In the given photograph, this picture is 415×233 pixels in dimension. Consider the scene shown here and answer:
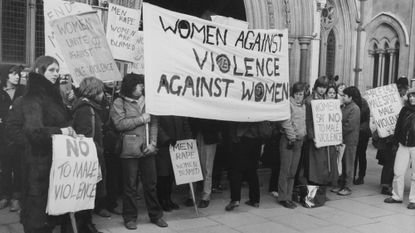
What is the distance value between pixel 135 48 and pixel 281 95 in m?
2.25

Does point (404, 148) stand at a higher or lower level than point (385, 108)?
lower

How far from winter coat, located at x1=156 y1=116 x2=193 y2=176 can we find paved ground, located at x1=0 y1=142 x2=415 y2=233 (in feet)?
2.06

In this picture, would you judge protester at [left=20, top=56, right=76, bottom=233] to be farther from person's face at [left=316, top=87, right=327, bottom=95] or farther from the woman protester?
person's face at [left=316, top=87, right=327, bottom=95]

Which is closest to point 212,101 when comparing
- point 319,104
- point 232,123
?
point 232,123

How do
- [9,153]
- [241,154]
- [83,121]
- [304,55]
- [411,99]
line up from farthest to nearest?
[304,55]
[411,99]
[241,154]
[9,153]
[83,121]

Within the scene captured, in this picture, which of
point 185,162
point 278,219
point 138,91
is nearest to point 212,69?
point 138,91

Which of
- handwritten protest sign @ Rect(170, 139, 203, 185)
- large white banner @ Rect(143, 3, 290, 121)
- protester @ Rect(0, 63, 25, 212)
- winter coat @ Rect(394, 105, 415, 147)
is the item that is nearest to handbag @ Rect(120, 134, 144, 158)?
large white banner @ Rect(143, 3, 290, 121)

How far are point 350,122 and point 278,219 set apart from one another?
7.91 feet

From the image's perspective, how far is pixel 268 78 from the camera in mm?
6270

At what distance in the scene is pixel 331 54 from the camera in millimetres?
13258

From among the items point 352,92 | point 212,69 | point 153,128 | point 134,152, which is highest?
point 212,69

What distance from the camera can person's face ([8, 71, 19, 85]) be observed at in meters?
5.95

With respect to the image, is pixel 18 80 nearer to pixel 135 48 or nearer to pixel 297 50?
pixel 135 48

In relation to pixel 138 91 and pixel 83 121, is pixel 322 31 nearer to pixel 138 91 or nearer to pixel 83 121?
pixel 138 91
